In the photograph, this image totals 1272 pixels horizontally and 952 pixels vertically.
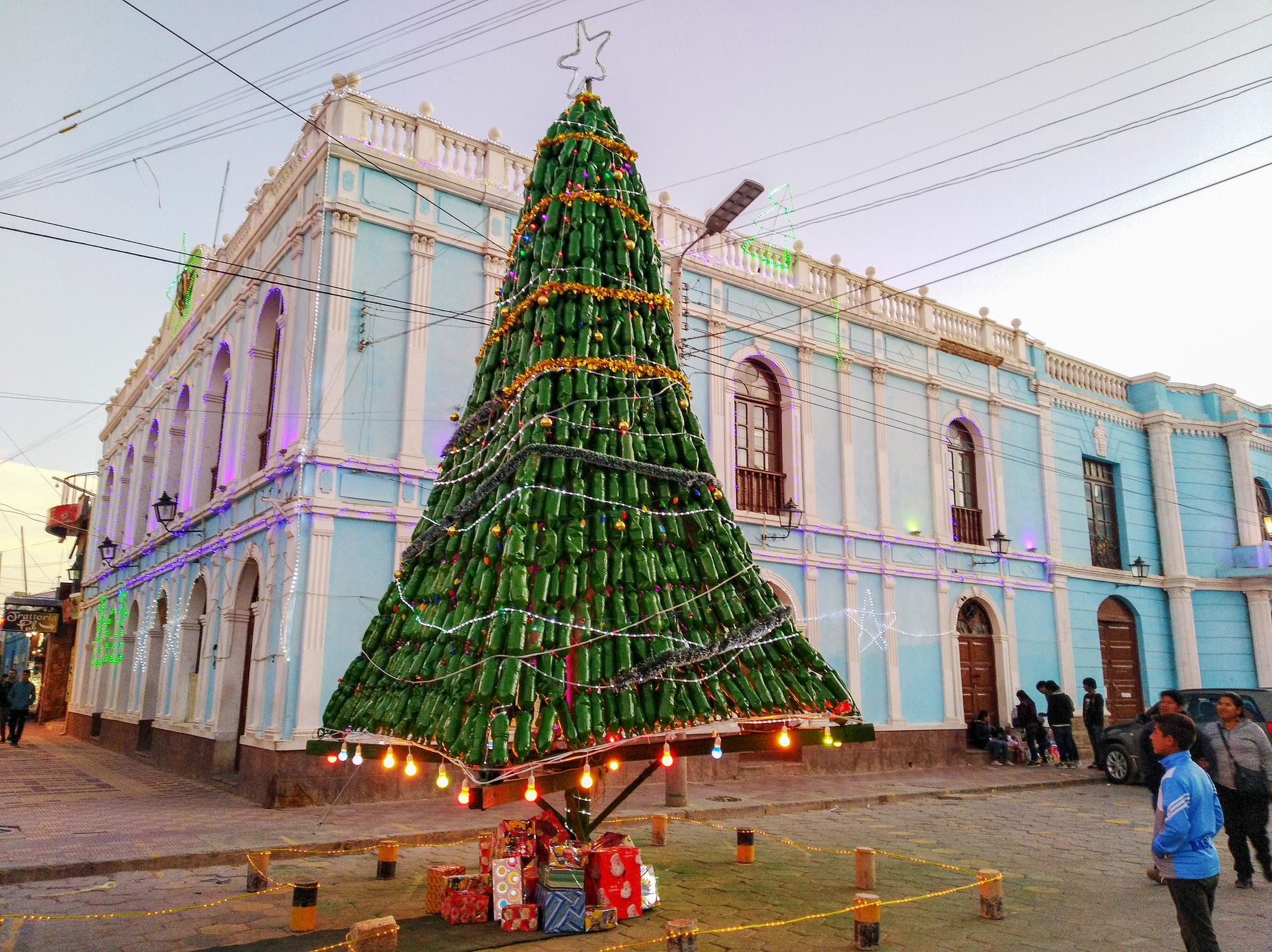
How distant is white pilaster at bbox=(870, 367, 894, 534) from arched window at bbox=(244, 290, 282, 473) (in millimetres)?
10989

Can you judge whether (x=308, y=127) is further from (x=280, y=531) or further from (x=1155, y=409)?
(x=1155, y=409)

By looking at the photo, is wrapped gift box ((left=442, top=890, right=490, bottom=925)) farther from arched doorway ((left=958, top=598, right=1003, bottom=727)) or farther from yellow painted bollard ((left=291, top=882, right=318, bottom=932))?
arched doorway ((left=958, top=598, right=1003, bottom=727))

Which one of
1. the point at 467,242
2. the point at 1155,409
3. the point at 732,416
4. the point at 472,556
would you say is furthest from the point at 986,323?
the point at 472,556

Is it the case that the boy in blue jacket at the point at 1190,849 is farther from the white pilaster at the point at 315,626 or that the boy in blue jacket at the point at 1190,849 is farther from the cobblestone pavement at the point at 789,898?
the white pilaster at the point at 315,626

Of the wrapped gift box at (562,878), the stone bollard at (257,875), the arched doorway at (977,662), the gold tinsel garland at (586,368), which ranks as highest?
the gold tinsel garland at (586,368)

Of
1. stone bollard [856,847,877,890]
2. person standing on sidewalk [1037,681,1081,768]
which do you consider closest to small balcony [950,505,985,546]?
person standing on sidewalk [1037,681,1081,768]

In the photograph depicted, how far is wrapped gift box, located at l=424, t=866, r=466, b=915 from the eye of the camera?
19.2 feet

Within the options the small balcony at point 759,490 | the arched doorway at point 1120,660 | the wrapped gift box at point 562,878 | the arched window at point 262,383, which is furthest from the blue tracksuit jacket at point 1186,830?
the arched doorway at point 1120,660

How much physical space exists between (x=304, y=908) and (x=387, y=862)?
1.77 meters

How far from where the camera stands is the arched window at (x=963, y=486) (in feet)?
61.1

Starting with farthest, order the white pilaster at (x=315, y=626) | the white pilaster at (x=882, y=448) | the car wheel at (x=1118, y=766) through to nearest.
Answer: the white pilaster at (x=882, y=448) → the car wheel at (x=1118, y=766) → the white pilaster at (x=315, y=626)

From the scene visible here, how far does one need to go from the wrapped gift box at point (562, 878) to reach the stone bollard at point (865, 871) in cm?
221

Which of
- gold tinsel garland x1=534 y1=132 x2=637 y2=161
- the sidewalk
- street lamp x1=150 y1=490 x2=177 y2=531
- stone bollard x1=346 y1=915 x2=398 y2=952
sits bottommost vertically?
the sidewalk

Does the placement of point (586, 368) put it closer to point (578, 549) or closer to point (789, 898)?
point (578, 549)
